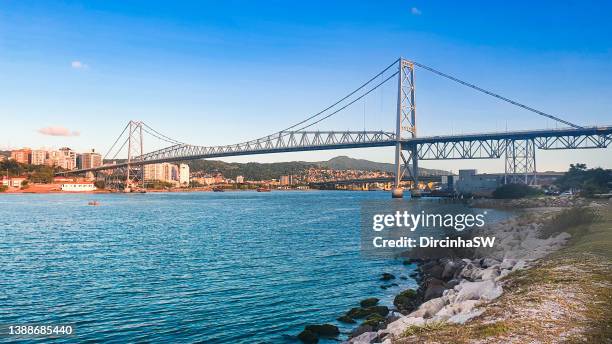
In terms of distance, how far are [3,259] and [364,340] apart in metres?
18.1

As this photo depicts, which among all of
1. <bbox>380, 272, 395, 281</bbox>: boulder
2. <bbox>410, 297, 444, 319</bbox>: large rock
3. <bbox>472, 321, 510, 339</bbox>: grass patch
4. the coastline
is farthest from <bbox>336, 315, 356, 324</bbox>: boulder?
<bbox>380, 272, 395, 281</bbox>: boulder

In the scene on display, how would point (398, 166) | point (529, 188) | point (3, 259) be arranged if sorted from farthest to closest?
point (398, 166) → point (529, 188) → point (3, 259)

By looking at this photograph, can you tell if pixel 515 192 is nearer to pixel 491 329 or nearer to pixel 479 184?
Answer: pixel 479 184

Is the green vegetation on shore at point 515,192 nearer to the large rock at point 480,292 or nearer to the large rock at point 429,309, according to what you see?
the large rock at point 480,292

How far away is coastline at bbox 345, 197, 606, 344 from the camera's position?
28.1 feet

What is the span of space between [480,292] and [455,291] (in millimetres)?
1689

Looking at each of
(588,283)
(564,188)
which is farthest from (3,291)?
(564,188)

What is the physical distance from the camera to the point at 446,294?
12.0 meters

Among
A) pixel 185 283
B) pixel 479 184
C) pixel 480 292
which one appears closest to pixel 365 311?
pixel 480 292

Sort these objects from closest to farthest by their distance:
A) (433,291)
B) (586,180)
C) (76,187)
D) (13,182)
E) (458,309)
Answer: (458,309) → (433,291) → (586,180) → (13,182) → (76,187)

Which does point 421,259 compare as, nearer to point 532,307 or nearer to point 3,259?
point 532,307

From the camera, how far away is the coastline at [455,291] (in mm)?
8570

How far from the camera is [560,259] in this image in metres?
12.9
